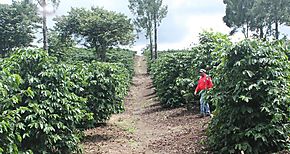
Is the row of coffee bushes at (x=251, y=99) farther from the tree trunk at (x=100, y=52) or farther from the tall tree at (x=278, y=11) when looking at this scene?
the tall tree at (x=278, y=11)

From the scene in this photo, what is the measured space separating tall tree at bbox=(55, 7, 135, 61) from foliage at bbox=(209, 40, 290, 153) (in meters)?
20.0

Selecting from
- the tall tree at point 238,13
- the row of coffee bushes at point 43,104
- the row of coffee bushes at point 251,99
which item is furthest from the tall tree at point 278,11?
the row of coffee bushes at point 43,104

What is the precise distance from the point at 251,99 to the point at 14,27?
23948 millimetres

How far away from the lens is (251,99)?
22.4ft

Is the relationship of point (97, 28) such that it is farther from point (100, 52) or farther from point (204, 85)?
point (204, 85)

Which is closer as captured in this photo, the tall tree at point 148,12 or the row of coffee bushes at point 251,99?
the row of coffee bushes at point 251,99

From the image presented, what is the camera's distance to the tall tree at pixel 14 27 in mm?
27078

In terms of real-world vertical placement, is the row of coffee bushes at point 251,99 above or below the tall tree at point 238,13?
below

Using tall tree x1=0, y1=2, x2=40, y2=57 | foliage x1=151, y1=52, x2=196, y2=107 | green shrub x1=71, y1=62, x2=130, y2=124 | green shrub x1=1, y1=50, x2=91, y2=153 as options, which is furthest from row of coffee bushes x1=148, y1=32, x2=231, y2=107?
tall tree x1=0, y1=2, x2=40, y2=57

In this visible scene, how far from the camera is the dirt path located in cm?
895

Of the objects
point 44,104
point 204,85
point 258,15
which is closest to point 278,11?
point 258,15

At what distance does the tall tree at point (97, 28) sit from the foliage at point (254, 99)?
2005 centimetres

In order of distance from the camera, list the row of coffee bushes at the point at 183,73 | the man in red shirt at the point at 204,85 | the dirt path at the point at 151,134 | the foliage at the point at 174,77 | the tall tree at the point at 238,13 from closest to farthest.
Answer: the dirt path at the point at 151,134 < the man in red shirt at the point at 204,85 < the row of coffee bushes at the point at 183,73 < the foliage at the point at 174,77 < the tall tree at the point at 238,13

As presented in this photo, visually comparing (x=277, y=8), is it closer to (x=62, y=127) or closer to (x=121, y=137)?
(x=121, y=137)
